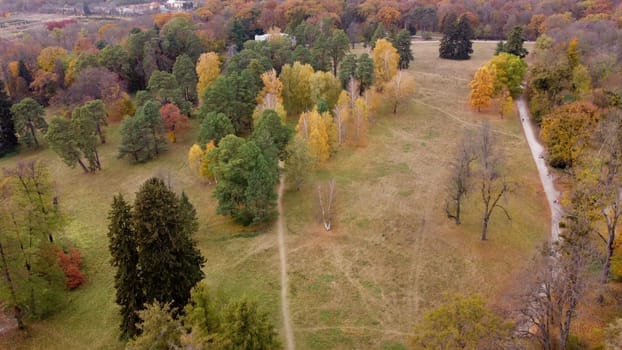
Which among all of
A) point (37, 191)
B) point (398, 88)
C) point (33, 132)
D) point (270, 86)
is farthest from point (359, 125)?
point (33, 132)

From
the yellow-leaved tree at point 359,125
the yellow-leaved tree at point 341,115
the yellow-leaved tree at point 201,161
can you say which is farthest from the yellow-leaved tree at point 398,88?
the yellow-leaved tree at point 201,161

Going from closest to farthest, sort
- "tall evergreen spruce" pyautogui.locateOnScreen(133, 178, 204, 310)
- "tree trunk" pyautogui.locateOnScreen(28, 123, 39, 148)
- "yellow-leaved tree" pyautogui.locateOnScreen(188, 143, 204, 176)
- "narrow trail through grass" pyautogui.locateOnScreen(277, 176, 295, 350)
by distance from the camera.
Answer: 1. "tall evergreen spruce" pyautogui.locateOnScreen(133, 178, 204, 310)
2. "narrow trail through grass" pyautogui.locateOnScreen(277, 176, 295, 350)
3. "yellow-leaved tree" pyautogui.locateOnScreen(188, 143, 204, 176)
4. "tree trunk" pyautogui.locateOnScreen(28, 123, 39, 148)

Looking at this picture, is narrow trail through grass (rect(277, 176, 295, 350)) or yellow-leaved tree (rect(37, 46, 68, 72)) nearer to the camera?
narrow trail through grass (rect(277, 176, 295, 350))

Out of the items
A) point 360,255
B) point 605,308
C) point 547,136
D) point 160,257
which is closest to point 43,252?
point 160,257

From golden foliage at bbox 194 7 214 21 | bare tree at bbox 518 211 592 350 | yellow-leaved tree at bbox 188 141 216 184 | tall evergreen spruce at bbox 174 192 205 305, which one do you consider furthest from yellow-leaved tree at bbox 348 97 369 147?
golden foliage at bbox 194 7 214 21

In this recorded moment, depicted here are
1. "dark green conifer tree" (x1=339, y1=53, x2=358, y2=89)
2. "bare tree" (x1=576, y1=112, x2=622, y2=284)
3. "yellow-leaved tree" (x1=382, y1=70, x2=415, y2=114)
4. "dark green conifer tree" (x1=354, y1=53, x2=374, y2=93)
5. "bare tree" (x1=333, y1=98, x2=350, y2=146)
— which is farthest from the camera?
"yellow-leaved tree" (x1=382, y1=70, x2=415, y2=114)

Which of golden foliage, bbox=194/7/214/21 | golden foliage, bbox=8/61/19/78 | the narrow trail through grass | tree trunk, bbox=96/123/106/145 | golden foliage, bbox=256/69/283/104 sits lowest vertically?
the narrow trail through grass

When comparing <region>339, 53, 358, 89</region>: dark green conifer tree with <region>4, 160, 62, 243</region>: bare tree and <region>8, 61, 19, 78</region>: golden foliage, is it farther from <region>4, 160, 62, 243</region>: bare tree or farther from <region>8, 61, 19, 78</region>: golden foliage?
<region>8, 61, 19, 78</region>: golden foliage

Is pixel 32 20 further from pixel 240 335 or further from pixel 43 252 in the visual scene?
pixel 240 335
